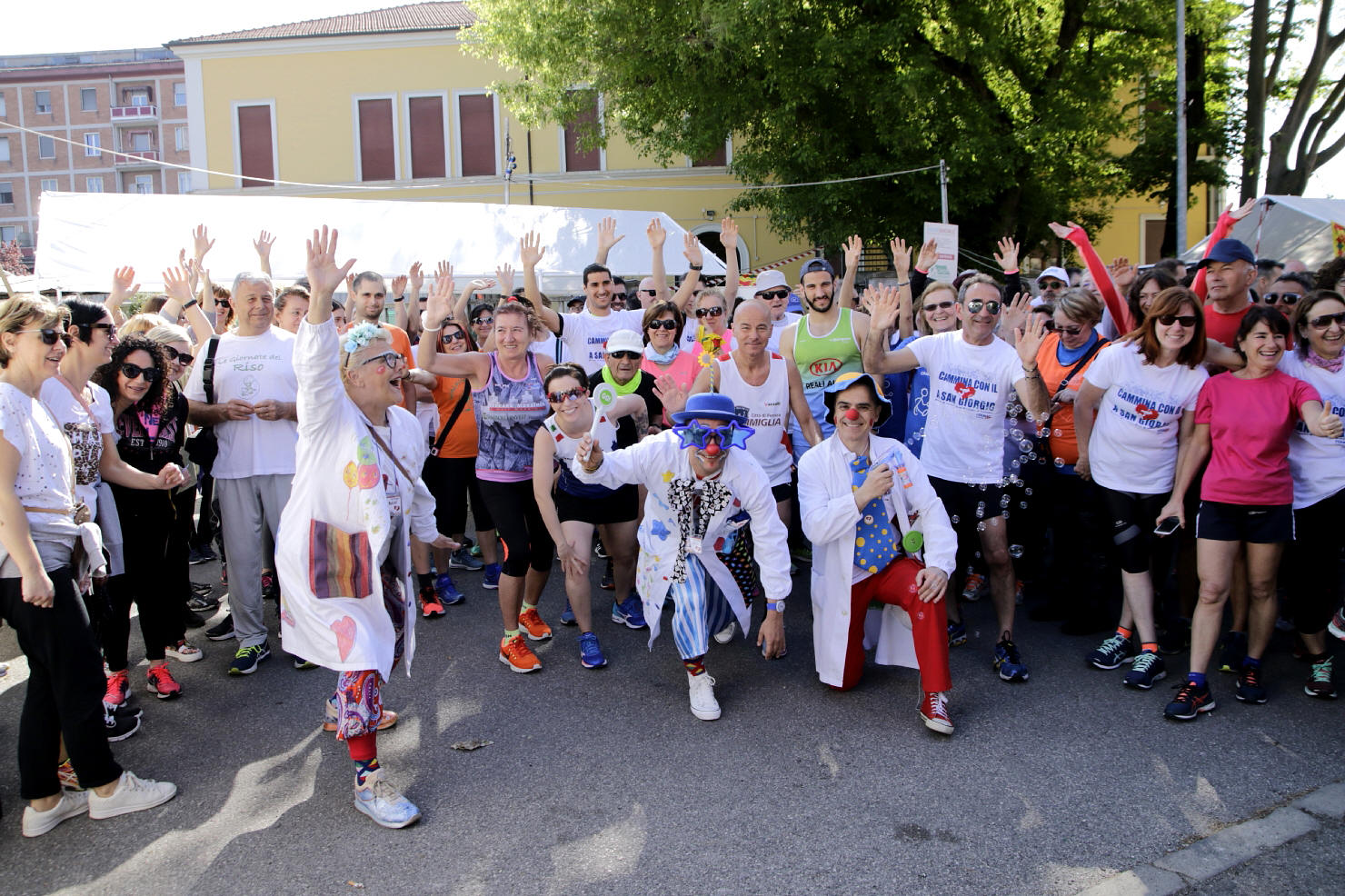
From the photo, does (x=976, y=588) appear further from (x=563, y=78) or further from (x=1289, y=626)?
(x=563, y=78)

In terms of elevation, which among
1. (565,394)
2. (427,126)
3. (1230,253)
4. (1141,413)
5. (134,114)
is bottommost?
(1141,413)

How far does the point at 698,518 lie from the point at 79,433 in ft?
8.79

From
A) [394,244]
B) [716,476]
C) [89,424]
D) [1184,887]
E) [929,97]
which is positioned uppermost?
[929,97]

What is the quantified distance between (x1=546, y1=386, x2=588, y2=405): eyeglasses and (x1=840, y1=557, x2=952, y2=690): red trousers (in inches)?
64.8

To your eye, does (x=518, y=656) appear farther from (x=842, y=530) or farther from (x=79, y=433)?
(x=79, y=433)

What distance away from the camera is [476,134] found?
2833 cm

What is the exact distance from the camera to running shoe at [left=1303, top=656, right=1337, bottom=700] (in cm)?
456

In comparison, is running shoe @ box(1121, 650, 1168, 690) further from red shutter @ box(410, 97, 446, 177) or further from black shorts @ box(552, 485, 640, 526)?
red shutter @ box(410, 97, 446, 177)

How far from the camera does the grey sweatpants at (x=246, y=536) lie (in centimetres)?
519

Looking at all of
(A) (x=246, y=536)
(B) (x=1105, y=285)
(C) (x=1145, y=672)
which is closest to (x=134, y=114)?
(A) (x=246, y=536)

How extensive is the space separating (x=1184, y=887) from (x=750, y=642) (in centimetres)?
270

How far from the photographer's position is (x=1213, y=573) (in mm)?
4484

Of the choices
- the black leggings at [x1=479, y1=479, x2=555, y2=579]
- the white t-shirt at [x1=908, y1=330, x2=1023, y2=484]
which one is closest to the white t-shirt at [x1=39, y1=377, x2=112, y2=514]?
the black leggings at [x1=479, y1=479, x2=555, y2=579]

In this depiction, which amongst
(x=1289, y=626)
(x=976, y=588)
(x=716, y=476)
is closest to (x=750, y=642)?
(x=716, y=476)
